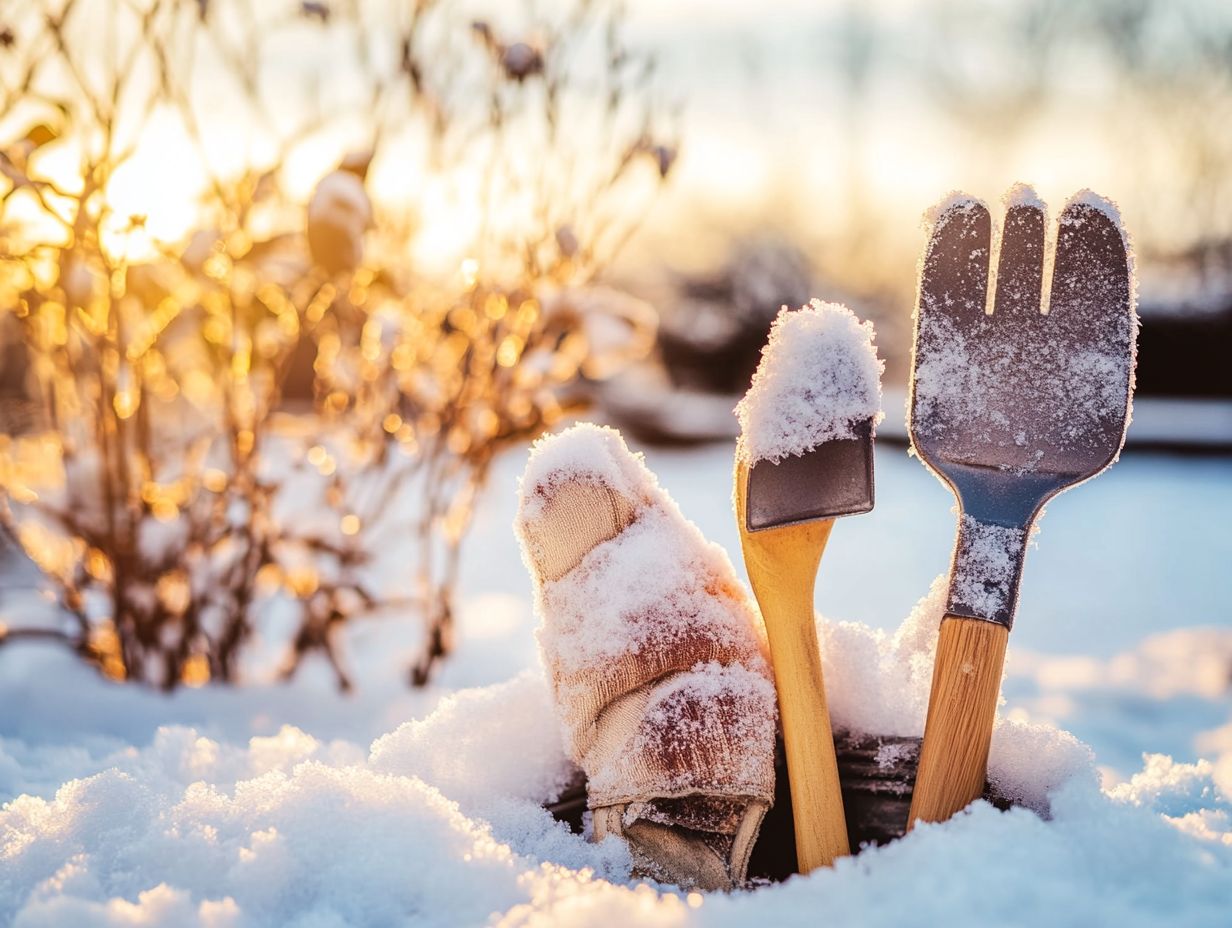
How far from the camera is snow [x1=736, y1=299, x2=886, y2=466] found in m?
0.79

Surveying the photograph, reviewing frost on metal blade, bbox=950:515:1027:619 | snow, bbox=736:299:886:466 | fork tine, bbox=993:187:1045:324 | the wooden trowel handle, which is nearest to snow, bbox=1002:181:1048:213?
fork tine, bbox=993:187:1045:324

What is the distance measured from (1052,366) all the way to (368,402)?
135 cm

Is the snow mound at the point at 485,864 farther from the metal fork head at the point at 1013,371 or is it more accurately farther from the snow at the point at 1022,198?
the snow at the point at 1022,198

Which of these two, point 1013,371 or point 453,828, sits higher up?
point 1013,371

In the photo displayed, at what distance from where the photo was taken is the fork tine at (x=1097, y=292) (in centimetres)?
81

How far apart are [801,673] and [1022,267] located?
0.39 m

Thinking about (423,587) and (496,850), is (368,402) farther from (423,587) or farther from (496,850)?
(496,850)

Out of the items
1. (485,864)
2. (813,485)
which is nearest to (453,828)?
(485,864)

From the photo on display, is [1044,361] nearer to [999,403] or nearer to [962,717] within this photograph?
[999,403]

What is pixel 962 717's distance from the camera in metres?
0.80

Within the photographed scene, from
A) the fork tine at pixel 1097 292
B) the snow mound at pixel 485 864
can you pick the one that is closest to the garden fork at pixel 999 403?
the fork tine at pixel 1097 292

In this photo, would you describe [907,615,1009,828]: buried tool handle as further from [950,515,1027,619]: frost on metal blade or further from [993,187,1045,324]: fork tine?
[993,187,1045,324]: fork tine

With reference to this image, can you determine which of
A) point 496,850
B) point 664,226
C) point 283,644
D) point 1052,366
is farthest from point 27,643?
point 664,226

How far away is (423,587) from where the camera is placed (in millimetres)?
1952
